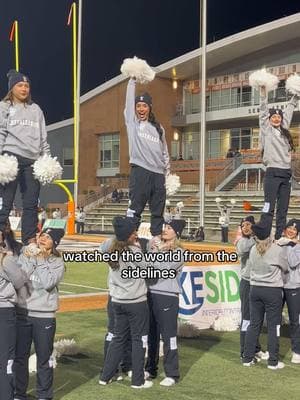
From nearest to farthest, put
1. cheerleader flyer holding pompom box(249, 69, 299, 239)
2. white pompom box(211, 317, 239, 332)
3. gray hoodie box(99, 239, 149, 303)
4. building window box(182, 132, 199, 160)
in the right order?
gray hoodie box(99, 239, 149, 303) → cheerleader flyer holding pompom box(249, 69, 299, 239) → white pompom box(211, 317, 239, 332) → building window box(182, 132, 199, 160)

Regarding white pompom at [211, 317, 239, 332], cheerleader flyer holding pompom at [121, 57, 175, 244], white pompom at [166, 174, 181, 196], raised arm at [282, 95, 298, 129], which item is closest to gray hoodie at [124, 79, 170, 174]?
cheerleader flyer holding pompom at [121, 57, 175, 244]

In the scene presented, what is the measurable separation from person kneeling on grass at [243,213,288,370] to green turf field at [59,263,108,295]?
459 cm

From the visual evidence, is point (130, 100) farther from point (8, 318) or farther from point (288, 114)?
point (8, 318)

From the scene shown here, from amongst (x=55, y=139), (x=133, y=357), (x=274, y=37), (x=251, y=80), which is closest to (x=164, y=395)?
(x=133, y=357)

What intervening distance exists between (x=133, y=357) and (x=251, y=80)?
3.39 meters

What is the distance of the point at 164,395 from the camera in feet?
17.3

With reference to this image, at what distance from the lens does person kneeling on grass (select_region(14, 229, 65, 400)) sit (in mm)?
4914

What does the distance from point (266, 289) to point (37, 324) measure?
2469 mm

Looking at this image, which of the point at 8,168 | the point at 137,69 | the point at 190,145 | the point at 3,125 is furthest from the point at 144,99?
the point at 190,145

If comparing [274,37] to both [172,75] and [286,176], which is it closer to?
[172,75]

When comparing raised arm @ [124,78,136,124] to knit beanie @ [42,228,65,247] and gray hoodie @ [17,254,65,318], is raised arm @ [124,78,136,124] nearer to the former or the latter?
knit beanie @ [42,228,65,247]

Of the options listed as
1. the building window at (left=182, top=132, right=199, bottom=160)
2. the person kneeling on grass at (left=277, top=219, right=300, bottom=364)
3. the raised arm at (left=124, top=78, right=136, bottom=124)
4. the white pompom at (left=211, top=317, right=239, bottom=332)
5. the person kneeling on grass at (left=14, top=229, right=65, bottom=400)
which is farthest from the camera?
the building window at (left=182, top=132, right=199, bottom=160)

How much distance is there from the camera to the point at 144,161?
5.98 m

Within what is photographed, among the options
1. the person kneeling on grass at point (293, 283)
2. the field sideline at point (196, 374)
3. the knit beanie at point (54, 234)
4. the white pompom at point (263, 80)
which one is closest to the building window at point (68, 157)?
the field sideline at point (196, 374)
